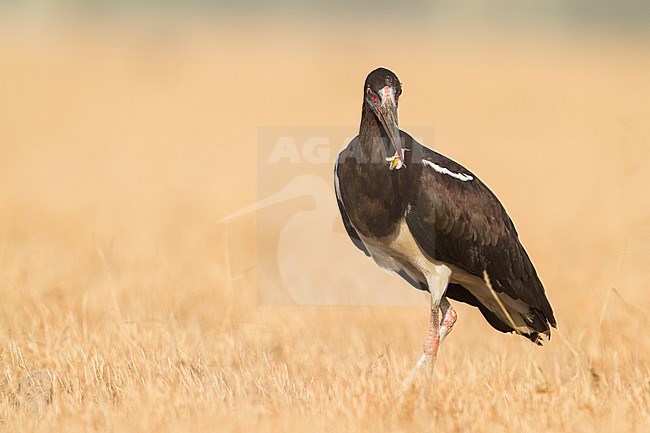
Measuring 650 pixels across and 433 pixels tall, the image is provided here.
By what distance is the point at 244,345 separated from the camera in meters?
6.89

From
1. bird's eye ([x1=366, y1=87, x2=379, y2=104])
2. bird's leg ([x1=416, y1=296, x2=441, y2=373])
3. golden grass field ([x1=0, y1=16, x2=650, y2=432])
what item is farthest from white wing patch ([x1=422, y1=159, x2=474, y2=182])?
golden grass field ([x1=0, y1=16, x2=650, y2=432])

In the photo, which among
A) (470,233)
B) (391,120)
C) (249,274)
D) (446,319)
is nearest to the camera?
(391,120)

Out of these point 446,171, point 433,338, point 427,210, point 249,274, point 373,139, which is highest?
point 373,139

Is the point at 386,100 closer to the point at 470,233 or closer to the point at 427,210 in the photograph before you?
the point at 427,210

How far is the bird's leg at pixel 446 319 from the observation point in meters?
6.65

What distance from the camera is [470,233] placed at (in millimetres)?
6477

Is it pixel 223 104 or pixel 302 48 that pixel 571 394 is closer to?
pixel 223 104

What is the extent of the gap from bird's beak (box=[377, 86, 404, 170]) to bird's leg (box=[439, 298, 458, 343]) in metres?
1.03

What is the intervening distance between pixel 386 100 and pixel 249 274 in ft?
→ 11.0

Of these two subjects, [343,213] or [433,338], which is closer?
[433,338]

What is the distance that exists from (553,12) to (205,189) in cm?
5143

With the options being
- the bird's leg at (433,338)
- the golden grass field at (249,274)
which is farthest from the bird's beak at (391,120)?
the golden grass field at (249,274)

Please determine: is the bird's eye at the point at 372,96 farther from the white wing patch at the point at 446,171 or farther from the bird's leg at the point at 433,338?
the bird's leg at the point at 433,338

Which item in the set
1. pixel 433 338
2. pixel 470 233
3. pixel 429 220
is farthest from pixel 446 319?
pixel 429 220
